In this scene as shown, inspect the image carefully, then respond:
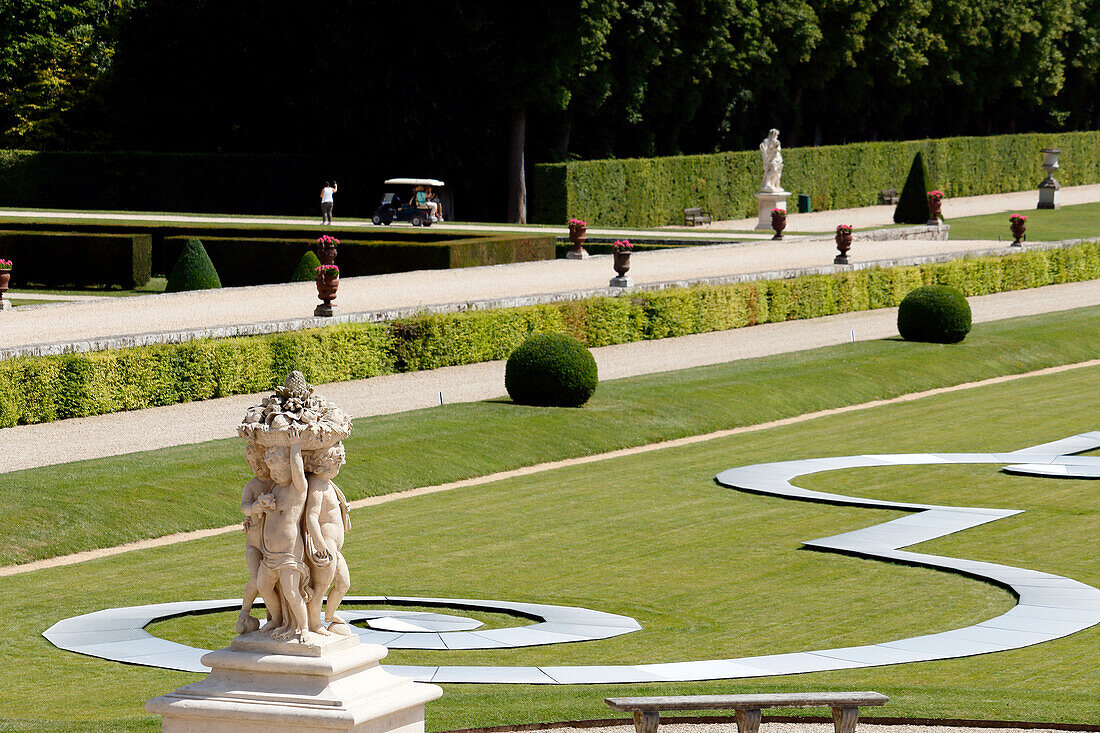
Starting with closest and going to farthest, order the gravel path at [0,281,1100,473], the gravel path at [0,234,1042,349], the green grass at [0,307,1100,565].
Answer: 1. the green grass at [0,307,1100,565]
2. the gravel path at [0,281,1100,473]
3. the gravel path at [0,234,1042,349]

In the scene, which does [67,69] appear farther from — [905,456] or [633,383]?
[905,456]

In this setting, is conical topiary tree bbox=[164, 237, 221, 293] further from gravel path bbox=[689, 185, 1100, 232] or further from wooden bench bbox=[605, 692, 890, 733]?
wooden bench bbox=[605, 692, 890, 733]

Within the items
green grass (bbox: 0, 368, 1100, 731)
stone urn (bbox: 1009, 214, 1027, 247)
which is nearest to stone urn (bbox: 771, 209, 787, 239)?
stone urn (bbox: 1009, 214, 1027, 247)

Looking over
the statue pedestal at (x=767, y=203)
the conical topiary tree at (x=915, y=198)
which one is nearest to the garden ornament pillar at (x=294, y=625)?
the statue pedestal at (x=767, y=203)

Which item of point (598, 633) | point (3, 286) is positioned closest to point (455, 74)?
point (3, 286)

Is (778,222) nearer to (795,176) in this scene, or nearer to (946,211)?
(795,176)

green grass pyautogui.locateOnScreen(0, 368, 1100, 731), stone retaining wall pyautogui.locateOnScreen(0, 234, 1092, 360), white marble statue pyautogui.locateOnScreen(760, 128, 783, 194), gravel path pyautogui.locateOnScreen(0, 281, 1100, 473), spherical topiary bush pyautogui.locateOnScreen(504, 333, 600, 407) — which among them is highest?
white marble statue pyautogui.locateOnScreen(760, 128, 783, 194)

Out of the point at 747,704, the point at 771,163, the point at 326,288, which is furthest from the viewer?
the point at 771,163

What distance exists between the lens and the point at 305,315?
105 ft

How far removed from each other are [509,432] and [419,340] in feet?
23.3

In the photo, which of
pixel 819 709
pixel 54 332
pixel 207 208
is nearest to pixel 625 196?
pixel 207 208

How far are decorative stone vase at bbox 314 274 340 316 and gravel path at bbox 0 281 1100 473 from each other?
2.06 metres

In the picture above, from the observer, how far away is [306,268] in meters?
40.4

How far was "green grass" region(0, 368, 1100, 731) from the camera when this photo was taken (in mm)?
11008
